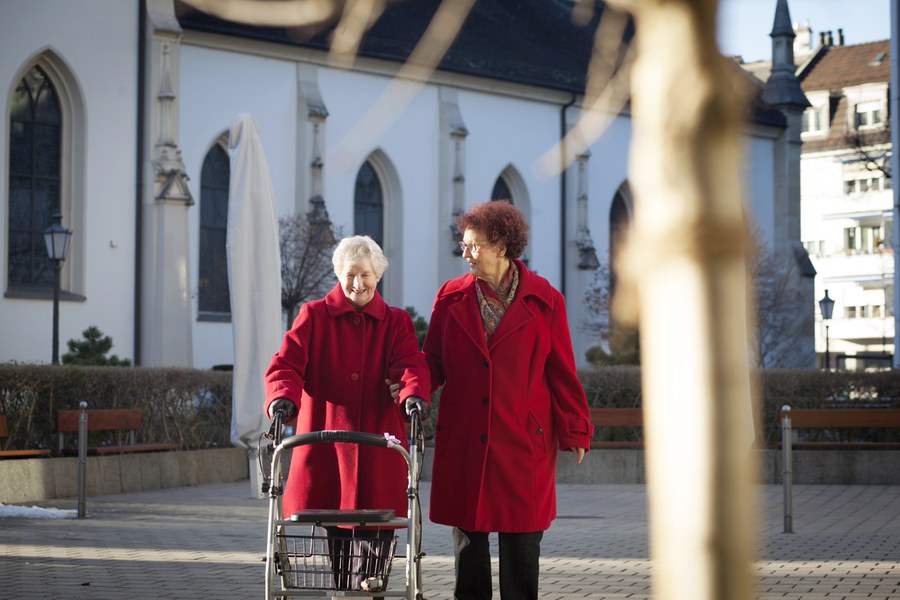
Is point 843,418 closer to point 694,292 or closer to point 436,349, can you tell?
point 436,349

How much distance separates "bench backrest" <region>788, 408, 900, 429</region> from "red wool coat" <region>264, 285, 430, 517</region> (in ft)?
33.3

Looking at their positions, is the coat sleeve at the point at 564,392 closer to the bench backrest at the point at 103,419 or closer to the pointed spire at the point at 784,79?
the bench backrest at the point at 103,419

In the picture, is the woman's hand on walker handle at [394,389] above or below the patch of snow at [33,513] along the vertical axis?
above

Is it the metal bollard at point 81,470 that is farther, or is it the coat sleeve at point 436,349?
the metal bollard at point 81,470

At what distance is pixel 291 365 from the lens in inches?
240

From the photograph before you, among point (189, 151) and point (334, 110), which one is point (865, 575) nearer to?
point (189, 151)

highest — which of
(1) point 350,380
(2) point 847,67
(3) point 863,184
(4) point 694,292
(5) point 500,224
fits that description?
(2) point 847,67

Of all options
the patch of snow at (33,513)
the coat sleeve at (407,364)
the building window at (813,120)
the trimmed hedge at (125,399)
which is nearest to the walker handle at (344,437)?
the coat sleeve at (407,364)

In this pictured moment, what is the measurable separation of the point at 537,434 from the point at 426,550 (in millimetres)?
4383

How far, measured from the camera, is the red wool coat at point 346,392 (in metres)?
6.07

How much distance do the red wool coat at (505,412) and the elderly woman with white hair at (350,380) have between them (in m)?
0.20

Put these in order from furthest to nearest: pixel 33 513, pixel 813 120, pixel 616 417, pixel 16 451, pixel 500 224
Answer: pixel 813 120, pixel 616 417, pixel 16 451, pixel 33 513, pixel 500 224

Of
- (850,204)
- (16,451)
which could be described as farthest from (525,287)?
(850,204)

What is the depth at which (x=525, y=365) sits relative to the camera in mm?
5949
